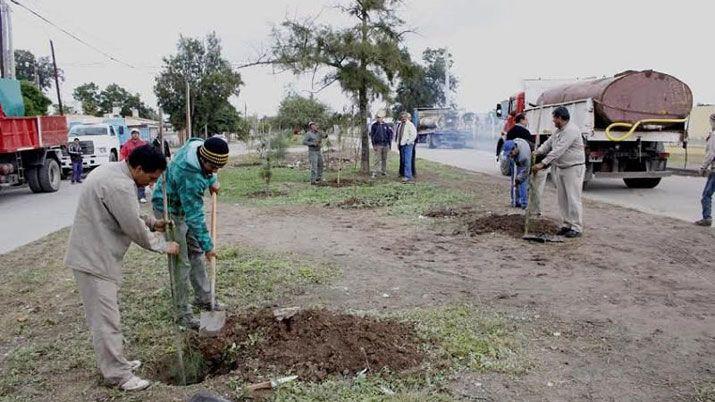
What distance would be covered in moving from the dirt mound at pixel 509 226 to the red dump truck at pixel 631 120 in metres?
4.61

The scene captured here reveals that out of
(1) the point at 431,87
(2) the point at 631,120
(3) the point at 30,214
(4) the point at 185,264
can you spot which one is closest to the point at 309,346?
(4) the point at 185,264

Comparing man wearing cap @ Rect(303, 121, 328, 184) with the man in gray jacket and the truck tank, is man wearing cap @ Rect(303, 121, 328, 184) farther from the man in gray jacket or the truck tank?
the man in gray jacket

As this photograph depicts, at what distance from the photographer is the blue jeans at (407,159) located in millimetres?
15316

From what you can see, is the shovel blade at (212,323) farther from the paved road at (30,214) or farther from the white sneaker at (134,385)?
the paved road at (30,214)

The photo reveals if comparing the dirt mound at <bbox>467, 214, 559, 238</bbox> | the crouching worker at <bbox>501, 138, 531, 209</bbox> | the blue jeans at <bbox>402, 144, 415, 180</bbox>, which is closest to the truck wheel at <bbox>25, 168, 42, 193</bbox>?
the blue jeans at <bbox>402, 144, 415, 180</bbox>

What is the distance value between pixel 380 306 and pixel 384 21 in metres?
12.5

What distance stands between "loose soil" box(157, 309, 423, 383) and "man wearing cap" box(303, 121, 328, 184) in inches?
412

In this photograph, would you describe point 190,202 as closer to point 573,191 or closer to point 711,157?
point 573,191

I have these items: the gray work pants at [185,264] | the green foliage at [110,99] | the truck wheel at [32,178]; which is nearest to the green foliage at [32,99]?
the truck wheel at [32,178]

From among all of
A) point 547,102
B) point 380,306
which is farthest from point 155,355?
point 547,102

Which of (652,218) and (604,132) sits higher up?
(604,132)

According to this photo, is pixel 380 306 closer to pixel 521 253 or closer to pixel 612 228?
pixel 521 253

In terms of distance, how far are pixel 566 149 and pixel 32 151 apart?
13.2 meters

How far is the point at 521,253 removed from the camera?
717cm
